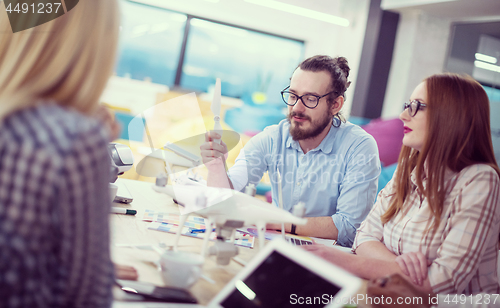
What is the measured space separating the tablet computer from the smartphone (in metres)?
0.06

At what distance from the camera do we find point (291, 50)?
22.9ft

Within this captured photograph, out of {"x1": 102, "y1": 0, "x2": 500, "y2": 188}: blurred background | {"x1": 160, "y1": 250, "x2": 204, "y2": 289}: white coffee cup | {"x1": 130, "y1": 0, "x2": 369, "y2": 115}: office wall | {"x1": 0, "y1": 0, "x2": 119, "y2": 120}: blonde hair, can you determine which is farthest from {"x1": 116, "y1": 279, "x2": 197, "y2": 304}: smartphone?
{"x1": 130, "y1": 0, "x2": 369, "y2": 115}: office wall

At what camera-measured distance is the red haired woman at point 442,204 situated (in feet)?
3.58

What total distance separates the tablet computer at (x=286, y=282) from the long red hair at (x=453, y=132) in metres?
0.65

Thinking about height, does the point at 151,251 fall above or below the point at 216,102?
below

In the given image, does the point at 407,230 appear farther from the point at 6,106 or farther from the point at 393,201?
the point at 6,106

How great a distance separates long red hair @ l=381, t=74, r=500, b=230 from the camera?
1224 mm

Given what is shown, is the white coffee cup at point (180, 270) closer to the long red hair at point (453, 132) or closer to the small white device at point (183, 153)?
the small white device at point (183, 153)

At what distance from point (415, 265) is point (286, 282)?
0.56 metres

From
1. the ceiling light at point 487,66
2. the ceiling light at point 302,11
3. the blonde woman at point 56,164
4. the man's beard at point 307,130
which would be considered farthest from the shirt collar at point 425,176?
the ceiling light at point 302,11

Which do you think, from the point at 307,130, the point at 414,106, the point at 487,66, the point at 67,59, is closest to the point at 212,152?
the point at 307,130

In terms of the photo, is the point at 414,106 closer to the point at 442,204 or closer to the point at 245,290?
the point at 442,204

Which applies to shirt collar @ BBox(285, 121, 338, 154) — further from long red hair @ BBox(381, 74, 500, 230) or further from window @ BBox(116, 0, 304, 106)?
window @ BBox(116, 0, 304, 106)

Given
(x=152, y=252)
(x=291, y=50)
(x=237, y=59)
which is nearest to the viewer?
(x=152, y=252)
